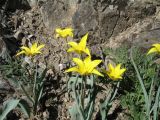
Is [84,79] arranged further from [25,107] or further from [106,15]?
[106,15]

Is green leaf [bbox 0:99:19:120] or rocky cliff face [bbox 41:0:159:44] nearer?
green leaf [bbox 0:99:19:120]

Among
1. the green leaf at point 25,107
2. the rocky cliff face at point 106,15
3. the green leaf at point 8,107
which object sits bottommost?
the green leaf at point 25,107

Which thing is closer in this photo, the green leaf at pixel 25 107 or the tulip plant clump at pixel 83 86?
the tulip plant clump at pixel 83 86

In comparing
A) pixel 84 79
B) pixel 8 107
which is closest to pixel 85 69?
pixel 84 79

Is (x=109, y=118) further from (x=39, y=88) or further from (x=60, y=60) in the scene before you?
(x=60, y=60)

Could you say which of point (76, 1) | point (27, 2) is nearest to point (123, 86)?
point (76, 1)

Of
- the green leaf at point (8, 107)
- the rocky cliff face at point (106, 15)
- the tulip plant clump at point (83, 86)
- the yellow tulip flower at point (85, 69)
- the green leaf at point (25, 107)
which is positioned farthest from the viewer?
the rocky cliff face at point (106, 15)

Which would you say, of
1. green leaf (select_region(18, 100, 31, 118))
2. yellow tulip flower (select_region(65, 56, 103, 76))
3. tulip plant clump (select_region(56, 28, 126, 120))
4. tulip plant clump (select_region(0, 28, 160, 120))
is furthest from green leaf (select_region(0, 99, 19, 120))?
yellow tulip flower (select_region(65, 56, 103, 76))

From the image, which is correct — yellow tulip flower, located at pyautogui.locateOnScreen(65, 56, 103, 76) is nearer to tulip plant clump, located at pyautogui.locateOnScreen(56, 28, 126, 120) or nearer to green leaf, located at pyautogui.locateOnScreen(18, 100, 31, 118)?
tulip plant clump, located at pyautogui.locateOnScreen(56, 28, 126, 120)

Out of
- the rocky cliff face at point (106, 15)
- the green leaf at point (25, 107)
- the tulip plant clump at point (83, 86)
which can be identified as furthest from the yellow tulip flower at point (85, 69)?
the rocky cliff face at point (106, 15)

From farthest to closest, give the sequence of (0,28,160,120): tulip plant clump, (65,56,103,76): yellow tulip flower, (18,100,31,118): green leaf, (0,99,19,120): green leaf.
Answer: (18,100,31,118): green leaf → (0,99,19,120): green leaf → (0,28,160,120): tulip plant clump → (65,56,103,76): yellow tulip flower

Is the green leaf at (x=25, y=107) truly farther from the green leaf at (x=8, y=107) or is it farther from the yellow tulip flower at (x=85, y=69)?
the yellow tulip flower at (x=85, y=69)
